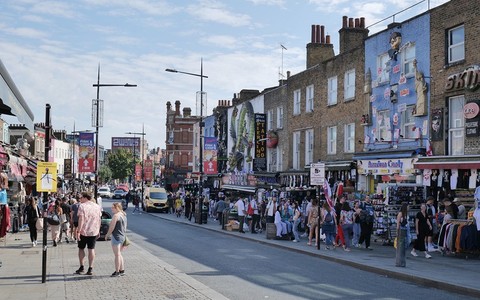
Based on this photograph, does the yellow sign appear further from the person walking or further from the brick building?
the brick building

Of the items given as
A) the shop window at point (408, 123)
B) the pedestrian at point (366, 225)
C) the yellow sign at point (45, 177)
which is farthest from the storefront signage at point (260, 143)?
the yellow sign at point (45, 177)

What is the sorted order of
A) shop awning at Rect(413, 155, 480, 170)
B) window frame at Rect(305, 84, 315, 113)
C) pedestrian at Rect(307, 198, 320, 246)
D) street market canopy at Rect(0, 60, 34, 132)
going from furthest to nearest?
1. window frame at Rect(305, 84, 315, 113)
2. pedestrian at Rect(307, 198, 320, 246)
3. shop awning at Rect(413, 155, 480, 170)
4. street market canopy at Rect(0, 60, 34, 132)

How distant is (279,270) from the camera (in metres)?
15.8

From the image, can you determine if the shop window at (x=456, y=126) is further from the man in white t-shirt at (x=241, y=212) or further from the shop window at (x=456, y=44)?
the man in white t-shirt at (x=241, y=212)

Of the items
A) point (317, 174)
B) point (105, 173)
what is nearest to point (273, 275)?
point (317, 174)

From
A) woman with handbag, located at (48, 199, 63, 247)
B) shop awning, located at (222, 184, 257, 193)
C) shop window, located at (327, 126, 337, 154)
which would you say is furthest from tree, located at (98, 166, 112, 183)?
woman with handbag, located at (48, 199, 63, 247)

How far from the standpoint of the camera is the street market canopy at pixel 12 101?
7796mm

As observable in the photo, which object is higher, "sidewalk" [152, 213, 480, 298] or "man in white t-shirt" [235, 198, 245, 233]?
"man in white t-shirt" [235, 198, 245, 233]

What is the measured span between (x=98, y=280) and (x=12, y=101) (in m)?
5.66

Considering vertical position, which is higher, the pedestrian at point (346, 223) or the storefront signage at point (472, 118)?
the storefront signage at point (472, 118)

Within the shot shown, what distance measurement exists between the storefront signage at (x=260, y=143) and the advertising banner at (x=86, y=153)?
547 inches

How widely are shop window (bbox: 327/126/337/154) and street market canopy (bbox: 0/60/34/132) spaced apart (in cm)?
2368

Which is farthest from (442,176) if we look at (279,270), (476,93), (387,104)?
(279,270)

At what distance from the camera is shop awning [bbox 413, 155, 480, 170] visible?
2059 centimetres
